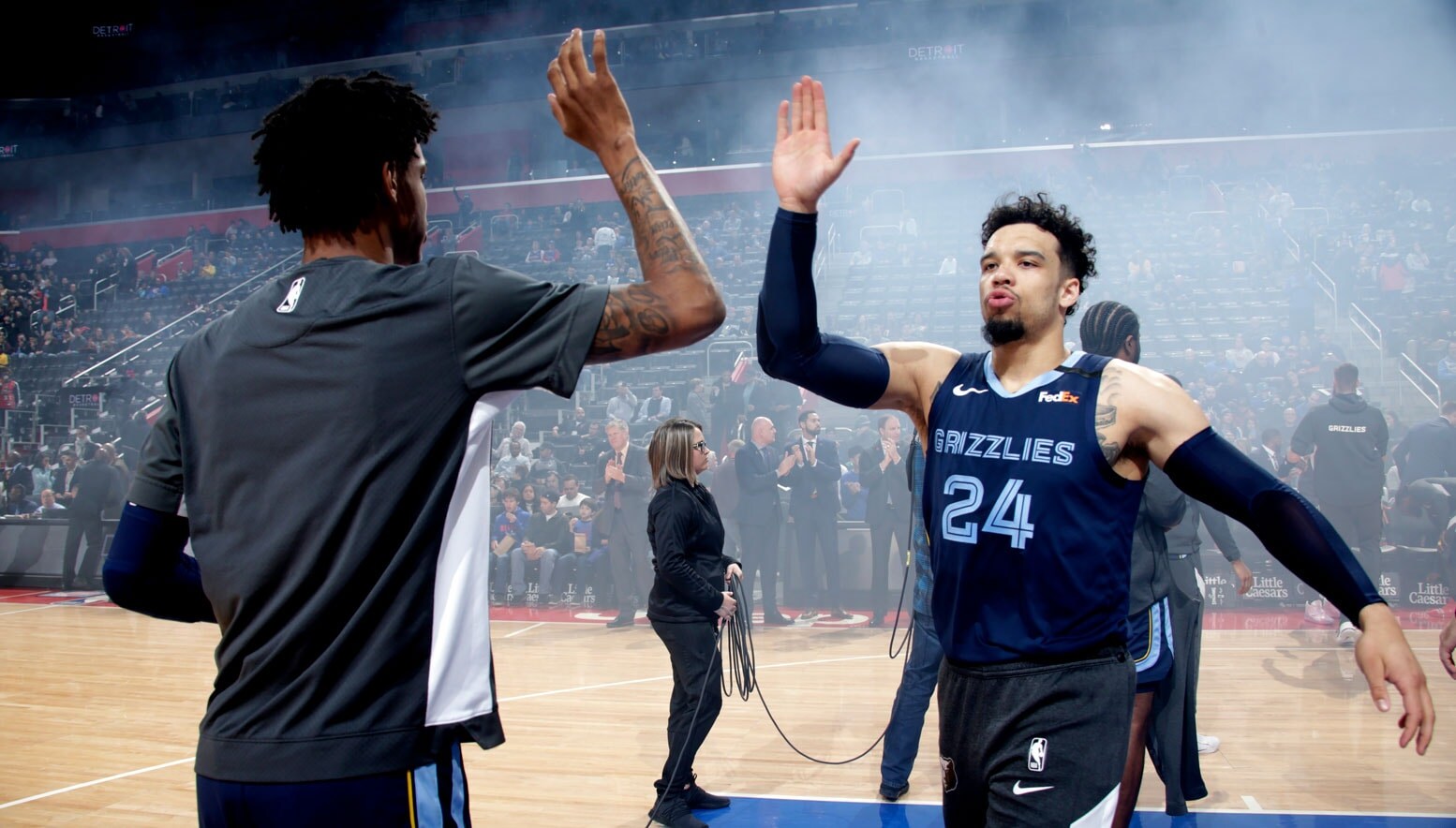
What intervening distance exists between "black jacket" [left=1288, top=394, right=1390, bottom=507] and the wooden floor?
134 cm

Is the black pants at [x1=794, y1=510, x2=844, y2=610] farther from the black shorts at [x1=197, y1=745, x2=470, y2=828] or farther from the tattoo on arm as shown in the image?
the black shorts at [x1=197, y1=745, x2=470, y2=828]

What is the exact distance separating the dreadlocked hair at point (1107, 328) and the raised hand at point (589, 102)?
3.01 meters

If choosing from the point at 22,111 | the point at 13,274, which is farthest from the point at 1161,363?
the point at 22,111

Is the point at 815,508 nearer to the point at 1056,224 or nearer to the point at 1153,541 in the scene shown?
the point at 1153,541

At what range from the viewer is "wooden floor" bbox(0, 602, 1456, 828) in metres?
5.29

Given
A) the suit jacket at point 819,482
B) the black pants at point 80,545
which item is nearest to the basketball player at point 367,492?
the suit jacket at point 819,482

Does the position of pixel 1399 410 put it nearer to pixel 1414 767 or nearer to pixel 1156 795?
pixel 1414 767

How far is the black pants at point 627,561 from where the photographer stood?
10.9 metres

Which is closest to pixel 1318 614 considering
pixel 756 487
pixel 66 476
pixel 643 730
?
pixel 756 487

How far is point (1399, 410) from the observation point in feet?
50.5

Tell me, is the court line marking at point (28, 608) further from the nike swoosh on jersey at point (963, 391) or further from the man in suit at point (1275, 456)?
the man in suit at point (1275, 456)

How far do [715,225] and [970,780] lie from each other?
20.7m

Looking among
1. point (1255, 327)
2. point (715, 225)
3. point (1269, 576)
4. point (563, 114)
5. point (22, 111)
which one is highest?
point (22, 111)

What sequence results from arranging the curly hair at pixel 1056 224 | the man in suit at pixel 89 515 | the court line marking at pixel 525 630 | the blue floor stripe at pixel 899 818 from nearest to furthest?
the curly hair at pixel 1056 224, the blue floor stripe at pixel 899 818, the court line marking at pixel 525 630, the man in suit at pixel 89 515
